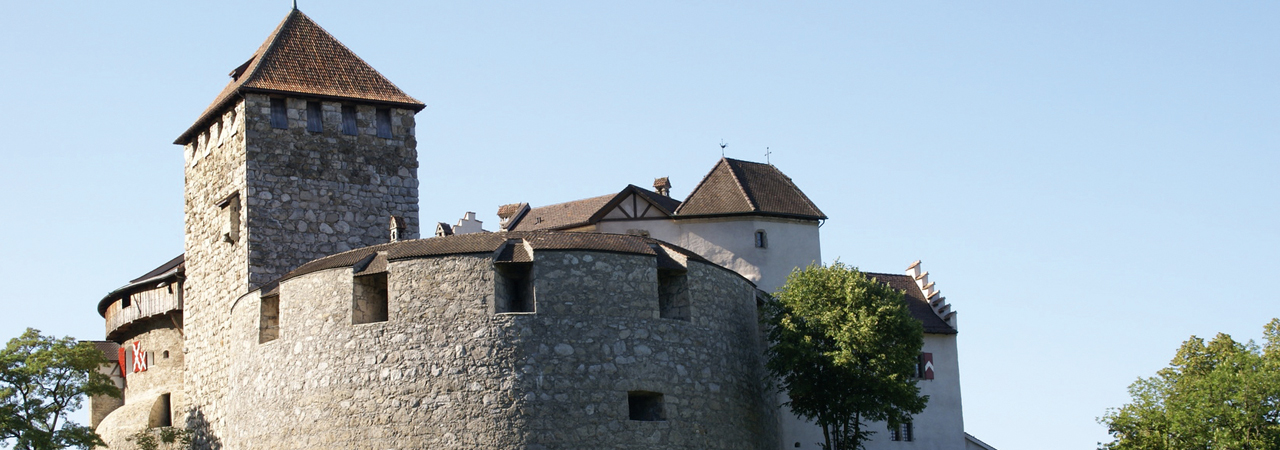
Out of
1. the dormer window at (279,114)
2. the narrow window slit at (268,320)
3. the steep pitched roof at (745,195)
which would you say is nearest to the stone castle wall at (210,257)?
the dormer window at (279,114)

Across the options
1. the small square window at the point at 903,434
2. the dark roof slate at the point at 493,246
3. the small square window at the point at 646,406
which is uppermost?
the dark roof slate at the point at 493,246

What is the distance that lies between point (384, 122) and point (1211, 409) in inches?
909

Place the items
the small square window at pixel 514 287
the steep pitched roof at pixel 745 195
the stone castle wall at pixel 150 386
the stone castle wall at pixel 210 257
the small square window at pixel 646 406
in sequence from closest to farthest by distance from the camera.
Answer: the small square window at pixel 514 287 → the small square window at pixel 646 406 → the stone castle wall at pixel 210 257 → the stone castle wall at pixel 150 386 → the steep pitched roof at pixel 745 195

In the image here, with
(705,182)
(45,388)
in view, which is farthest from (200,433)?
(705,182)

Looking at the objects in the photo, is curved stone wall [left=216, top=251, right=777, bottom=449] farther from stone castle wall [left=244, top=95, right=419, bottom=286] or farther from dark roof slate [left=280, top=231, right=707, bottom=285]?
stone castle wall [left=244, top=95, right=419, bottom=286]

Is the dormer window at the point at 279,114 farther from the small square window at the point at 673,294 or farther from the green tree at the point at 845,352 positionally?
the green tree at the point at 845,352

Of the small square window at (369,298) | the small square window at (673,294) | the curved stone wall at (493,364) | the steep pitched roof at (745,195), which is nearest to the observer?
the curved stone wall at (493,364)

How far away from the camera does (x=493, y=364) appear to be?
3831 centimetres

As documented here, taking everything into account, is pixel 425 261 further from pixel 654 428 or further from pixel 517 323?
pixel 654 428

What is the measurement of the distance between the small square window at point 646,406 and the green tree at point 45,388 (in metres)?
14.9

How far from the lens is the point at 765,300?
44.9m

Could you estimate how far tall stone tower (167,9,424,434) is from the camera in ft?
148

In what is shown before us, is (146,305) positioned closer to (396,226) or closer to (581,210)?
(396,226)

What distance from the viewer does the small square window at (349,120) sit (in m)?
46.4
